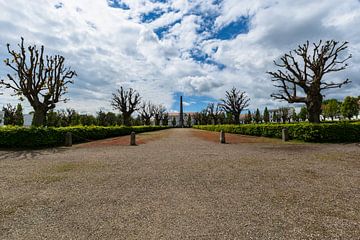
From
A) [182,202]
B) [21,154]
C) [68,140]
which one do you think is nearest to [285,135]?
[182,202]

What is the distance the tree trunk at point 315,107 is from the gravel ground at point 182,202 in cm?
1316

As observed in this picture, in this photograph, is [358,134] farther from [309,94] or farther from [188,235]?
[188,235]

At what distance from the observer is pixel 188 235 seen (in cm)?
267

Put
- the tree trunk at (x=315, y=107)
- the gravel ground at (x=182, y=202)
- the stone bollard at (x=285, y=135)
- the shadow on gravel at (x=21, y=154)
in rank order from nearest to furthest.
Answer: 1. the gravel ground at (x=182, y=202)
2. the shadow on gravel at (x=21, y=154)
3. the stone bollard at (x=285, y=135)
4. the tree trunk at (x=315, y=107)

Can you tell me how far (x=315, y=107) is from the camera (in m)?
17.8

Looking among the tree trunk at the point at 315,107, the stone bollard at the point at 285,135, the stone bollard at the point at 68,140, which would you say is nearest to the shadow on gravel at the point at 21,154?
the stone bollard at the point at 68,140

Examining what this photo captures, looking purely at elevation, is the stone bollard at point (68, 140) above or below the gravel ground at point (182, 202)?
above

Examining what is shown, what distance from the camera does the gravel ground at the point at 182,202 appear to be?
9.10 ft

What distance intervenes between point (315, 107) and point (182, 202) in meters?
18.2

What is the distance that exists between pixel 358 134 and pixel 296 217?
1285 cm

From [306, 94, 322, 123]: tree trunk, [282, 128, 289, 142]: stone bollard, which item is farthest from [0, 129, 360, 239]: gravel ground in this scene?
[306, 94, 322, 123]: tree trunk

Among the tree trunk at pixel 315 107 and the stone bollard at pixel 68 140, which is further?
the tree trunk at pixel 315 107

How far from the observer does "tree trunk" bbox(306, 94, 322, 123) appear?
58.1ft

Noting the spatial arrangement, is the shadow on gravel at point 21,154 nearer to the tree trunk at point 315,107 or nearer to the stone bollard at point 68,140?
the stone bollard at point 68,140
